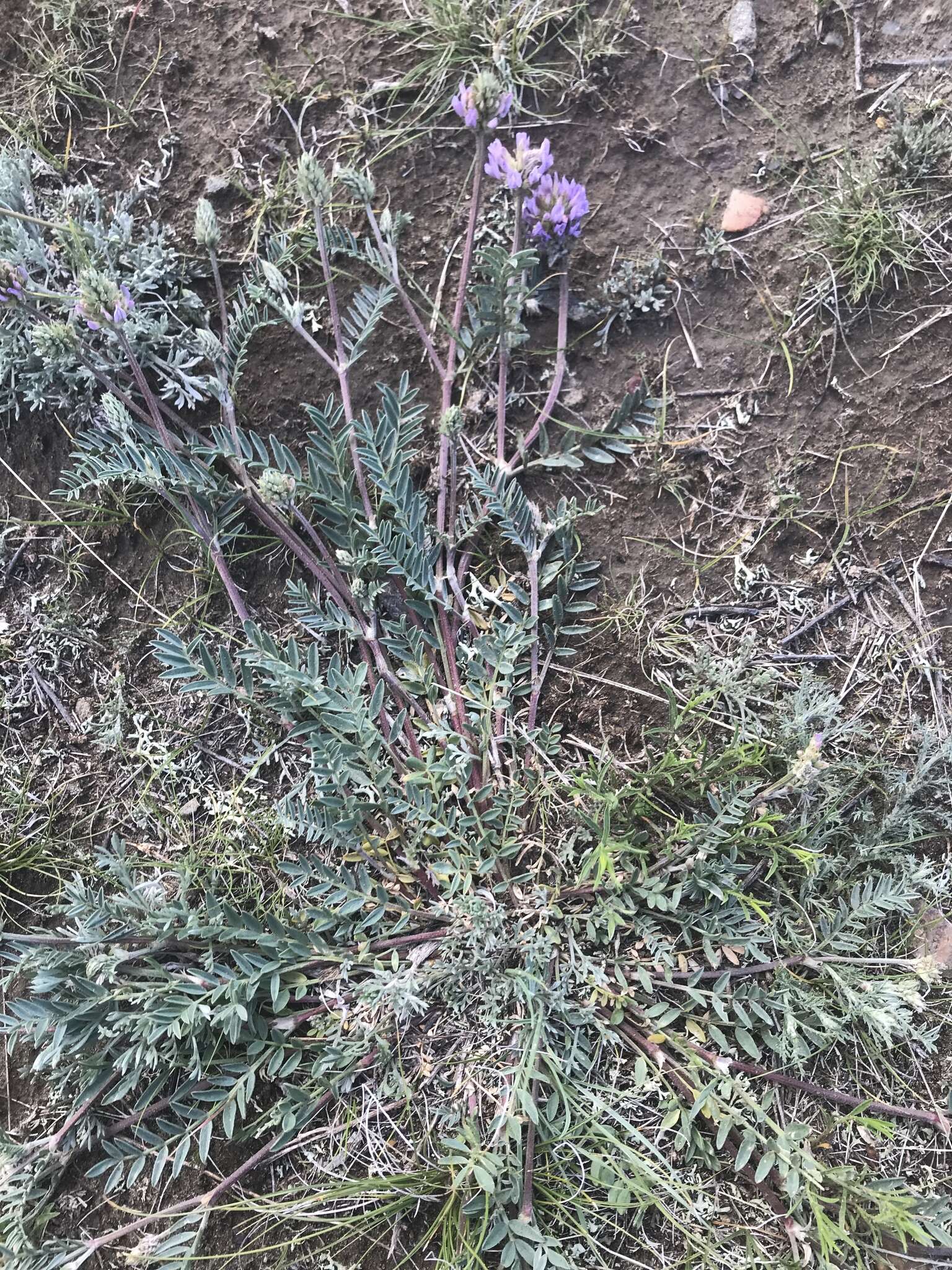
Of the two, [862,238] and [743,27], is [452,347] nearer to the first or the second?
[862,238]

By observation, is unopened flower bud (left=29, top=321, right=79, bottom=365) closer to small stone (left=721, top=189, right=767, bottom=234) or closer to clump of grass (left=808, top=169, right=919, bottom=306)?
small stone (left=721, top=189, right=767, bottom=234)

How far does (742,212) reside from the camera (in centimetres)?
259

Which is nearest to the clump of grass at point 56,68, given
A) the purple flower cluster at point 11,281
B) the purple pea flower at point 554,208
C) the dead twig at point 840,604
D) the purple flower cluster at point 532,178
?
the purple flower cluster at point 11,281

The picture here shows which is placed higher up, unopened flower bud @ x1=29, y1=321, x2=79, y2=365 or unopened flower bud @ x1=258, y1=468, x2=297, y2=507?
unopened flower bud @ x1=29, y1=321, x2=79, y2=365

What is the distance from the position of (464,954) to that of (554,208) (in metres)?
1.98

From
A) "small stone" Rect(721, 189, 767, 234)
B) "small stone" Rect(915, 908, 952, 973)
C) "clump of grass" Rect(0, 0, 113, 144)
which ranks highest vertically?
"clump of grass" Rect(0, 0, 113, 144)

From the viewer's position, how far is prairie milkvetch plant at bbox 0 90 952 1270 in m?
2.09

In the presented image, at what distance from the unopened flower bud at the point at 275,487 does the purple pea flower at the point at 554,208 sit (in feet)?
3.23

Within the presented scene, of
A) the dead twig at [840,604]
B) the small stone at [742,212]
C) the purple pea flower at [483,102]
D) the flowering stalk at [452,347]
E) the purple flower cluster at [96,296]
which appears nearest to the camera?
the purple flower cluster at [96,296]

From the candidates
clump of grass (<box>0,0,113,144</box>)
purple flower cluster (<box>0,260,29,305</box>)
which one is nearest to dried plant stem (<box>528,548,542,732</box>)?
purple flower cluster (<box>0,260,29,305</box>)

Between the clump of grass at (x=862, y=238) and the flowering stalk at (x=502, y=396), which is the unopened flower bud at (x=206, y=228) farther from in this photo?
the clump of grass at (x=862, y=238)

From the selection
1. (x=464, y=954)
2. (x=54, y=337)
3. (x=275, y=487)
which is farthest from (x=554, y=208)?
(x=464, y=954)

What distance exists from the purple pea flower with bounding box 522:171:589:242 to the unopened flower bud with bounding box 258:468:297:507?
38.7 inches

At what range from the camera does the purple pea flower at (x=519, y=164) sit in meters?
2.21
